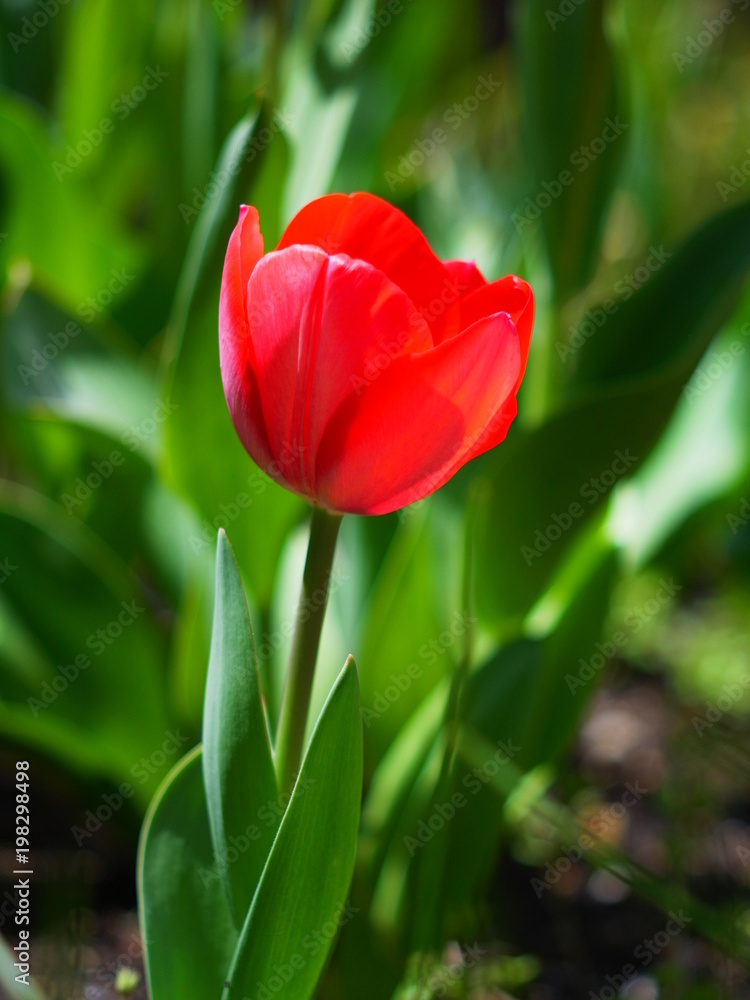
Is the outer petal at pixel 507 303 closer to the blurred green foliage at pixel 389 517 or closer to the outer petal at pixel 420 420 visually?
the outer petal at pixel 420 420

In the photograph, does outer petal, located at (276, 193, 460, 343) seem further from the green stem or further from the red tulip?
the green stem

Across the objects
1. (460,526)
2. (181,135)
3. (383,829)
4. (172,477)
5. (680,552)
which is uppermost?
(181,135)

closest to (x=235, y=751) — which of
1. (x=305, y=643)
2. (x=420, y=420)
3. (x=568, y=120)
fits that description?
(x=305, y=643)

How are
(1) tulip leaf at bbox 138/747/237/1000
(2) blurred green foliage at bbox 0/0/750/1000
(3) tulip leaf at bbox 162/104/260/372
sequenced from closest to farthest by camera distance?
(1) tulip leaf at bbox 138/747/237/1000
(3) tulip leaf at bbox 162/104/260/372
(2) blurred green foliage at bbox 0/0/750/1000

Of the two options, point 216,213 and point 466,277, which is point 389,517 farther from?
point 466,277

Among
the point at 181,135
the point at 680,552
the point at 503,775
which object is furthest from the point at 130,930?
the point at 181,135

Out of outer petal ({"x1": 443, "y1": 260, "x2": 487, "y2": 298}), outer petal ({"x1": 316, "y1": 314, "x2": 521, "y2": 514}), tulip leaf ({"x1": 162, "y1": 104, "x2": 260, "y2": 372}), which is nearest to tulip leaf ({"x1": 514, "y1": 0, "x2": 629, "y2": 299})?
tulip leaf ({"x1": 162, "y1": 104, "x2": 260, "y2": 372})

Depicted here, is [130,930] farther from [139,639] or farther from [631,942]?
[631,942]
